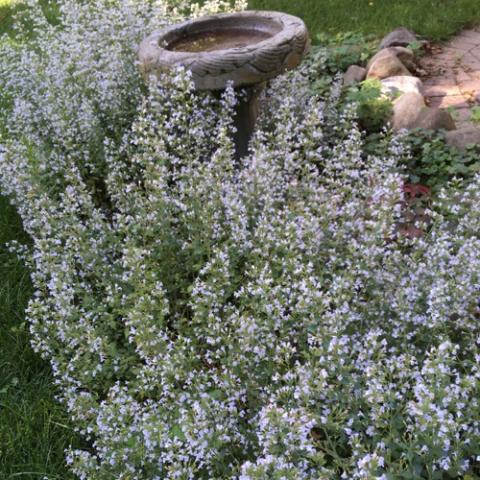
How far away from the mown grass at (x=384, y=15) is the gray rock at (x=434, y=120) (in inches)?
94.5

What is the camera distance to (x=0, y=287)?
414cm

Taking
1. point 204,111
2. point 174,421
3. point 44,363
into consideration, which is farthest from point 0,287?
point 174,421

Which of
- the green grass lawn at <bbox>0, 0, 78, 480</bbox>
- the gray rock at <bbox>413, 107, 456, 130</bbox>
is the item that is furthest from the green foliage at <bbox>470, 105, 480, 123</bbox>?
the green grass lawn at <bbox>0, 0, 78, 480</bbox>

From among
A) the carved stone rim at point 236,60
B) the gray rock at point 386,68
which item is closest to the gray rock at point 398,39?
the gray rock at point 386,68

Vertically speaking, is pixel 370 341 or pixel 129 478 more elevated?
pixel 370 341

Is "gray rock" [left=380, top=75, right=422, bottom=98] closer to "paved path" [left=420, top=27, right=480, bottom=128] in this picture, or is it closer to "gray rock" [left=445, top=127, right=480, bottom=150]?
"paved path" [left=420, top=27, right=480, bottom=128]

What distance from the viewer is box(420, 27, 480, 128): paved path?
227 inches

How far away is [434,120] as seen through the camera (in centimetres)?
494

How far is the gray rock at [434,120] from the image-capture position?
4.94 m

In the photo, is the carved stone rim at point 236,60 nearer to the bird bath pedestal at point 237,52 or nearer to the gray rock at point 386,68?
the bird bath pedestal at point 237,52

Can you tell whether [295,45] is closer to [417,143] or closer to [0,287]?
[417,143]

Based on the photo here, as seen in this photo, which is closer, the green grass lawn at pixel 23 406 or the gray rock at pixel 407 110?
the green grass lawn at pixel 23 406

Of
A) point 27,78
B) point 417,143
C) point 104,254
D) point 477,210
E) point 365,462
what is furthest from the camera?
point 27,78

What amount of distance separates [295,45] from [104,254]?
188 cm
